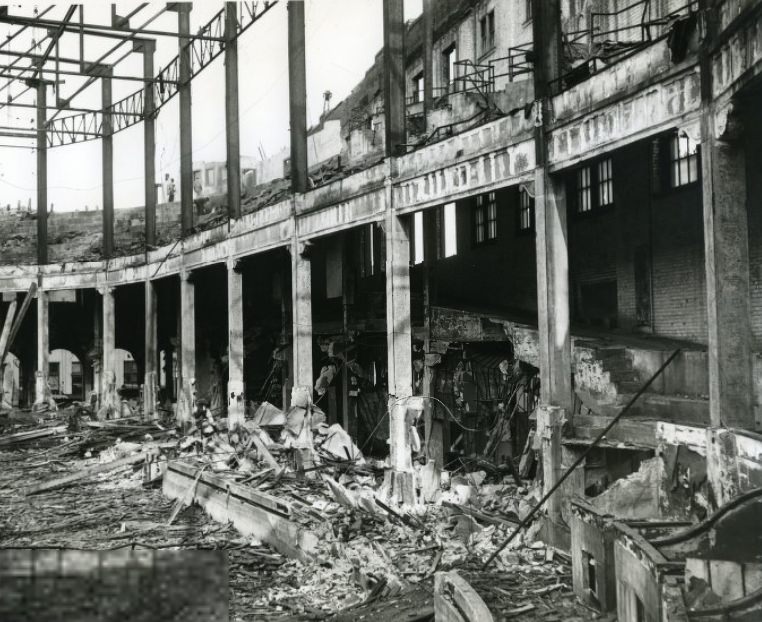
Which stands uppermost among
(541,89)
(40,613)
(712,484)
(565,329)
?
(541,89)

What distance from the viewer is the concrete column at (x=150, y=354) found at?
24.9 m

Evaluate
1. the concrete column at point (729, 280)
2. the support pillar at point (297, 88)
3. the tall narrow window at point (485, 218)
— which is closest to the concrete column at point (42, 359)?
the support pillar at point (297, 88)

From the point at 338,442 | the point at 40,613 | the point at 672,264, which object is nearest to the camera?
the point at 40,613

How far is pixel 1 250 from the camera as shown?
115 feet

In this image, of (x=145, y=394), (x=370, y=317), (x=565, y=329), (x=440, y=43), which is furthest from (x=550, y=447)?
(x=440, y=43)

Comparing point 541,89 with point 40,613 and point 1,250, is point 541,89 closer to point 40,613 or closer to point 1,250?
point 40,613

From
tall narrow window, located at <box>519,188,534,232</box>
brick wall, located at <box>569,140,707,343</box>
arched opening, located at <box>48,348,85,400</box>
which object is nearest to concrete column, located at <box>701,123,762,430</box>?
brick wall, located at <box>569,140,707,343</box>

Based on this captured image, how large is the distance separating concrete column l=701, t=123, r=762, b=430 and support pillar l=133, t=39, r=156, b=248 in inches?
849

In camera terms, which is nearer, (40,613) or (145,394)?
(40,613)

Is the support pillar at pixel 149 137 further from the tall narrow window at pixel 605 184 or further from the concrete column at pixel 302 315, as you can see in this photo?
the tall narrow window at pixel 605 184

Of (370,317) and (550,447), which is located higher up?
(370,317)

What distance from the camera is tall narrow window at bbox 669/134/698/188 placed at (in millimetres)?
13609

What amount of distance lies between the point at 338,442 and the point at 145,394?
41.6ft

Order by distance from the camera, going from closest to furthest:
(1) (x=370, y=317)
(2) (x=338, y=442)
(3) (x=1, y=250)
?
(2) (x=338, y=442), (1) (x=370, y=317), (3) (x=1, y=250)
